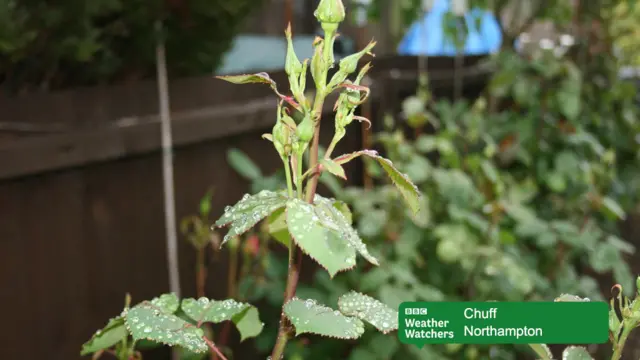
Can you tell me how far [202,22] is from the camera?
53.4 inches

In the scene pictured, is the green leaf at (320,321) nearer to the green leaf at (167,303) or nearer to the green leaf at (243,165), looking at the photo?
the green leaf at (167,303)

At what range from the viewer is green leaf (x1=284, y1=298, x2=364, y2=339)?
468 millimetres

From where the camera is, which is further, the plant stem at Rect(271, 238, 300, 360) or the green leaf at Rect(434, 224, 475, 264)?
the green leaf at Rect(434, 224, 475, 264)

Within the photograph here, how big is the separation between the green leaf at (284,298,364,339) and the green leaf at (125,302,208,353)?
0.24 feet

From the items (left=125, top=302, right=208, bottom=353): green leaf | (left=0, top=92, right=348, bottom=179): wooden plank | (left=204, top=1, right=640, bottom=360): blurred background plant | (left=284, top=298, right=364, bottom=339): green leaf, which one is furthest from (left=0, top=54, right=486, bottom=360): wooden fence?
(left=284, top=298, right=364, bottom=339): green leaf

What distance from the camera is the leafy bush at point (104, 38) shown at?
3.33ft

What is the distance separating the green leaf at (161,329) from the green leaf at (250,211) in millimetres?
82

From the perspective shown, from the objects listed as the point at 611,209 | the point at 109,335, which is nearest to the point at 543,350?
the point at 109,335

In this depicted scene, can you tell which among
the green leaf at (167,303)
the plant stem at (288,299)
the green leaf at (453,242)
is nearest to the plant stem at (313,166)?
the plant stem at (288,299)

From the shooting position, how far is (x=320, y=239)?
430mm

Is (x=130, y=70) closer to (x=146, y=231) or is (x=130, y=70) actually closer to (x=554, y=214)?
(x=146, y=231)

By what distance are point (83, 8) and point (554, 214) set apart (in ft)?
5.20

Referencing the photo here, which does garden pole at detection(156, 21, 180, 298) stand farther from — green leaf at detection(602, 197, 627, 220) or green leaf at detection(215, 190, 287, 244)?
green leaf at detection(602, 197, 627, 220)
